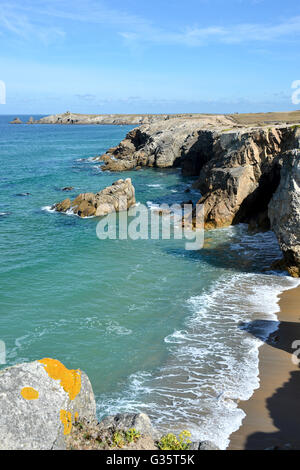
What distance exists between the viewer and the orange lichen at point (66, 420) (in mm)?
7521

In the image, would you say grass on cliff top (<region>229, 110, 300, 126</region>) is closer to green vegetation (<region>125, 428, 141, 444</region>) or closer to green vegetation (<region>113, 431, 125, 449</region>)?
green vegetation (<region>125, 428, 141, 444</region>)

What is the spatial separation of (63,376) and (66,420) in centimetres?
82

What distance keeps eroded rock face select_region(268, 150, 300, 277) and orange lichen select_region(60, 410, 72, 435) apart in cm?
1694

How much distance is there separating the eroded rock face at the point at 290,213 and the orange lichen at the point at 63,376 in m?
16.5

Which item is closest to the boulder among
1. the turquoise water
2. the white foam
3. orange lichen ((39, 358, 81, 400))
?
the white foam

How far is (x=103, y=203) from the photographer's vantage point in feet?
122

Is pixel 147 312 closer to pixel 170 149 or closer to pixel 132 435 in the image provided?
pixel 132 435

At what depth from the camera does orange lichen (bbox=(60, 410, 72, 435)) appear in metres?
7.52

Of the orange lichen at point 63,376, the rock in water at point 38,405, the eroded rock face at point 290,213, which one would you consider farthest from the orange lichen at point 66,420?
the eroded rock face at point 290,213

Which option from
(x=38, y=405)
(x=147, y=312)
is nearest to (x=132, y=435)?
(x=38, y=405)

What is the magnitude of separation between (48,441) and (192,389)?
698 centimetres

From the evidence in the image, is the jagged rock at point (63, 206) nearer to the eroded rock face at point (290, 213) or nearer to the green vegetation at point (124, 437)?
the eroded rock face at point (290, 213)
